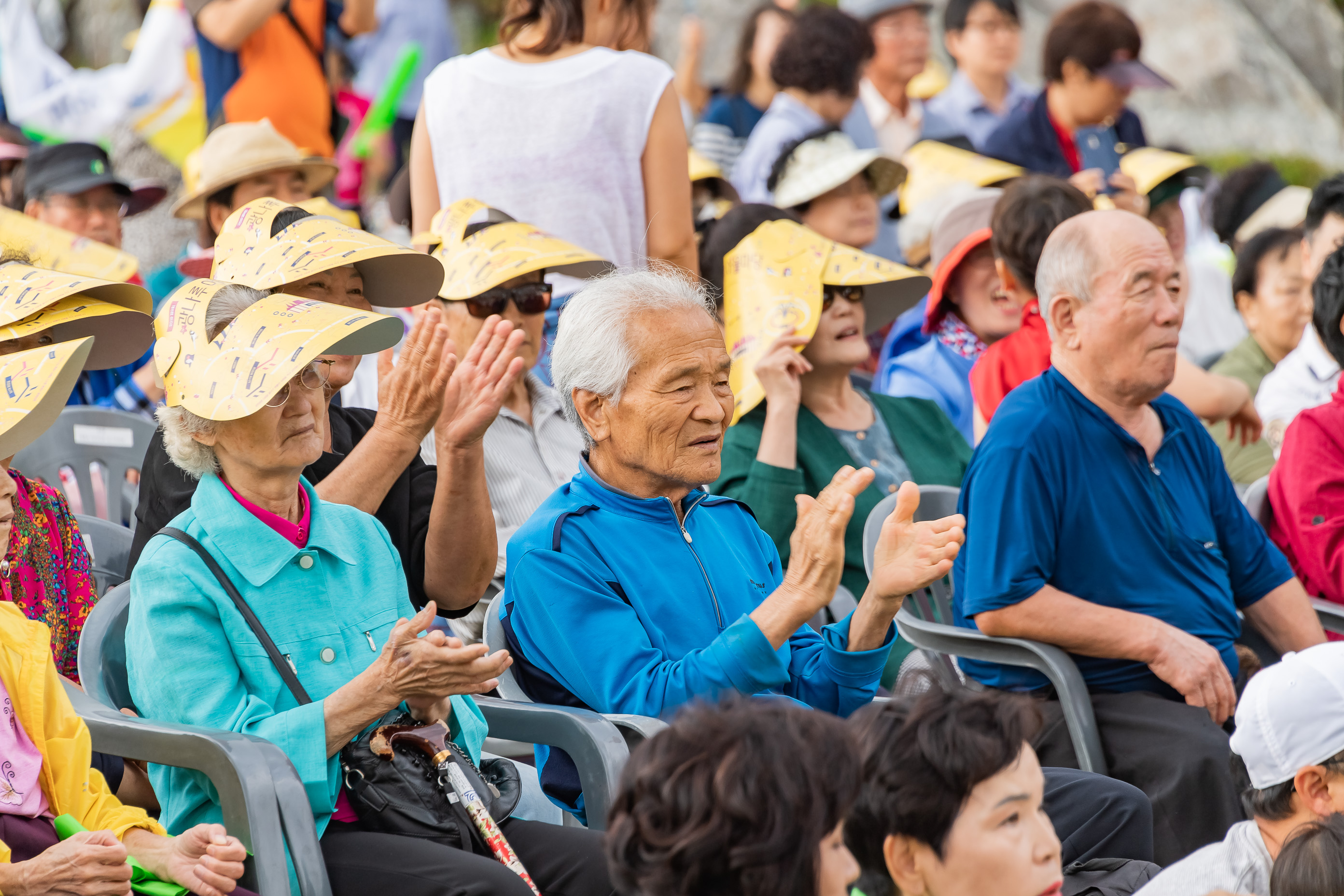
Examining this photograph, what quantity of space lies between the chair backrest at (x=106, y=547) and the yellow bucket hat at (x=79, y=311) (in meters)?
0.57

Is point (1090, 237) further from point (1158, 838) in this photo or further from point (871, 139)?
point (871, 139)

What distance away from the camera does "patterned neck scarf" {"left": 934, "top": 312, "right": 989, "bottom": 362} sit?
5316 millimetres

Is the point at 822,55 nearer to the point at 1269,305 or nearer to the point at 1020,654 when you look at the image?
the point at 1269,305

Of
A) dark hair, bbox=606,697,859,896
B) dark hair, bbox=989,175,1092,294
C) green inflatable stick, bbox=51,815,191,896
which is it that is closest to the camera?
dark hair, bbox=606,697,859,896

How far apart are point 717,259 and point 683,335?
2.03 meters

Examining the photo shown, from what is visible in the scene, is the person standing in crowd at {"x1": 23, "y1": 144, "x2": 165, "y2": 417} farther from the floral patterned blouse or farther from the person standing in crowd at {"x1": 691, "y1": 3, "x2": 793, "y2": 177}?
the person standing in crowd at {"x1": 691, "y1": 3, "x2": 793, "y2": 177}

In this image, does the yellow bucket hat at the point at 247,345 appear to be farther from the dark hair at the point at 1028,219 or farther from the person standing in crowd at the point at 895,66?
the person standing in crowd at the point at 895,66

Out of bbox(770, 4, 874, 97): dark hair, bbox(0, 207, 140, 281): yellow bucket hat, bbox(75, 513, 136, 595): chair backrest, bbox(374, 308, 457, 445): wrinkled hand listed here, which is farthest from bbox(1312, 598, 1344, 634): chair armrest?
bbox(0, 207, 140, 281): yellow bucket hat

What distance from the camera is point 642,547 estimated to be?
293cm

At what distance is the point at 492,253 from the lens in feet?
12.7

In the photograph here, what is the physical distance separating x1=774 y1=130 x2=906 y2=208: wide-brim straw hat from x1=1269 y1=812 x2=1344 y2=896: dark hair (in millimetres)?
3624

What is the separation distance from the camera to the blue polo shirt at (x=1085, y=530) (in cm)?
353

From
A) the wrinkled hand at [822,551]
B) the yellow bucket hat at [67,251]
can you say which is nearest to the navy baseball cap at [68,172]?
the yellow bucket hat at [67,251]

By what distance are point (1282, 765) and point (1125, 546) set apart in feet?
3.20
